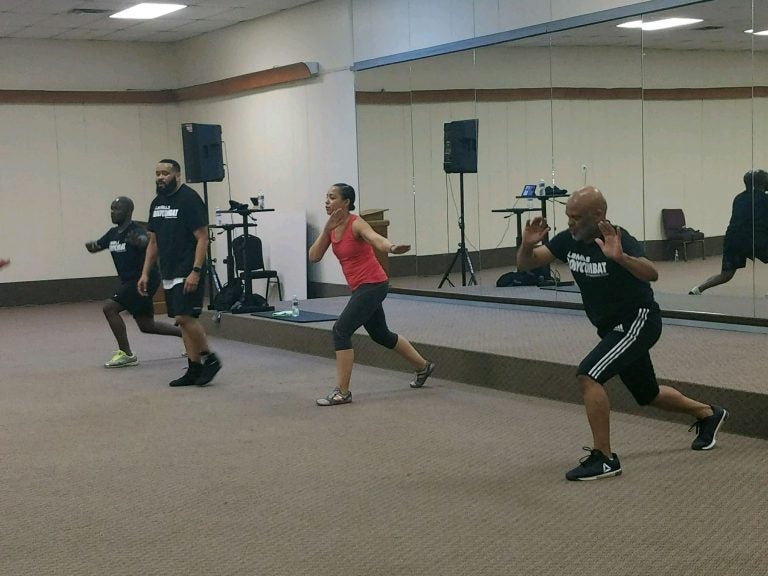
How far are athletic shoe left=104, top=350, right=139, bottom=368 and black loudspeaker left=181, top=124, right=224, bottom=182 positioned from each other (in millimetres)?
2452

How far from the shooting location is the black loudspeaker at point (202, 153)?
10.1 meters

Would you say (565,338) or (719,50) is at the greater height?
(719,50)

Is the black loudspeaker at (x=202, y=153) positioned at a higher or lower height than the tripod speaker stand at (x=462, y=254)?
higher

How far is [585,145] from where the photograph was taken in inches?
338

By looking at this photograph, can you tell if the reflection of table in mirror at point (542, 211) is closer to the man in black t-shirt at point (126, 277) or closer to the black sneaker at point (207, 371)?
the black sneaker at point (207, 371)

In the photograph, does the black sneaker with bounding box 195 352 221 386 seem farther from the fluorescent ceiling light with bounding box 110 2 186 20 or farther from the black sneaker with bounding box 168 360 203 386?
the fluorescent ceiling light with bounding box 110 2 186 20

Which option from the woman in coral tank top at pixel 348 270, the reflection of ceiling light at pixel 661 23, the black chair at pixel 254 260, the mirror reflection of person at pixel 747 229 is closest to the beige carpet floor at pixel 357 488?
the woman in coral tank top at pixel 348 270

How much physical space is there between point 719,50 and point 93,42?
904 centimetres

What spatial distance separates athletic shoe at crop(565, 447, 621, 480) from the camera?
4.50m

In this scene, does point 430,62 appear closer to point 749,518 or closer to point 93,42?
point 93,42

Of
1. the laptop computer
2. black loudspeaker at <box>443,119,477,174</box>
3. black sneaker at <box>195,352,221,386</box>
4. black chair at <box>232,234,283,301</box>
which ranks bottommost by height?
black sneaker at <box>195,352,221,386</box>

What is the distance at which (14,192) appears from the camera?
13.4 metres

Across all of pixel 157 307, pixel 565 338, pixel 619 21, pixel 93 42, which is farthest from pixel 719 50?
pixel 93 42

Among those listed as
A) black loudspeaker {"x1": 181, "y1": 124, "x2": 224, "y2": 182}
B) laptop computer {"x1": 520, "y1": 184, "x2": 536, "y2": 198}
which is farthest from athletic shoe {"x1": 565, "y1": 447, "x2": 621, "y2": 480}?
black loudspeaker {"x1": 181, "y1": 124, "x2": 224, "y2": 182}
